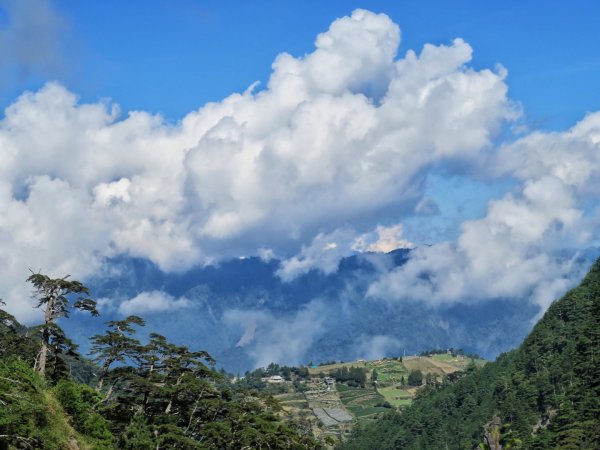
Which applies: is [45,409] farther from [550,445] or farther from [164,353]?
[550,445]

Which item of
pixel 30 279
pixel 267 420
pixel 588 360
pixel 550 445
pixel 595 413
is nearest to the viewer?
pixel 30 279

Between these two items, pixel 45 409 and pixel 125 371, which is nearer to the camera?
pixel 45 409

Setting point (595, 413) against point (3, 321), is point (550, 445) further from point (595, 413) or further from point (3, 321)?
point (3, 321)

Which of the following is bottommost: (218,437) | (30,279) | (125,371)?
(218,437)

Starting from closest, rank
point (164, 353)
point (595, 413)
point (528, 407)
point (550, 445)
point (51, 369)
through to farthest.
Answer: point (51, 369)
point (164, 353)
point (595, 413)
point (550, 445)
point (528, 407)

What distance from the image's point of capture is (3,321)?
A: 85.7 meters

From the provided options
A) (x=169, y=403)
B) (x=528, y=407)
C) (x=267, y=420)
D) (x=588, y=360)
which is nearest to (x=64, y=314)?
(x=169, y=403)

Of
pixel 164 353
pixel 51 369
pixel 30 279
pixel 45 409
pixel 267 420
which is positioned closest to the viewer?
pixel 45 409

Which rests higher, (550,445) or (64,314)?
(64,314)

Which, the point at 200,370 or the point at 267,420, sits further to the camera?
the point at 267,420

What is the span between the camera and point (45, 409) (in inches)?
2312

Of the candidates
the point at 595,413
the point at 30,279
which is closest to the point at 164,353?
the point at 30,279

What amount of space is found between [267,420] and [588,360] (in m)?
118

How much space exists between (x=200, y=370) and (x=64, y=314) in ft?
59.9
